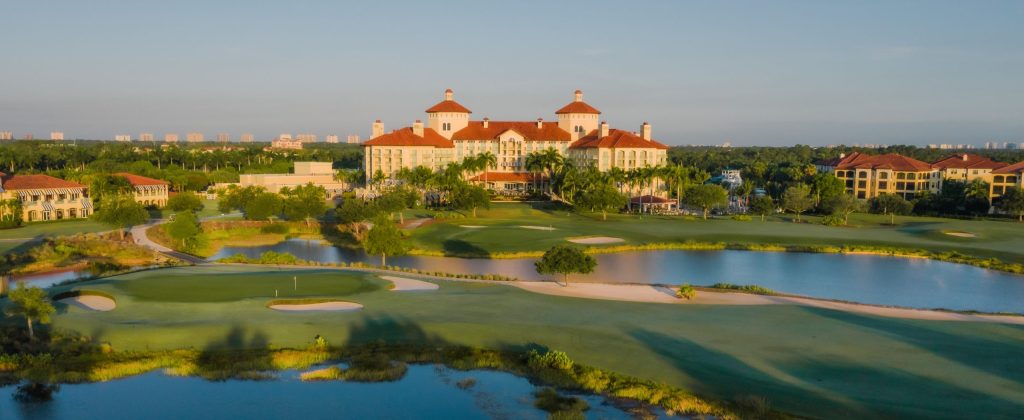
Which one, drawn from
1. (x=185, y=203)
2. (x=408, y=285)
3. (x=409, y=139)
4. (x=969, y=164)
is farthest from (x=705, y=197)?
(x=185, y=203)

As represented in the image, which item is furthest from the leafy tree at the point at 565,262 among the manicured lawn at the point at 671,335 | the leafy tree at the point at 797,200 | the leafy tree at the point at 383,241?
the leafy tree at the point at 797,200

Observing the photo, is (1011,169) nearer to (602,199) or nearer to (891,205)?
(891,205)

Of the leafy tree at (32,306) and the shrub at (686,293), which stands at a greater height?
the leafy tree at (32,306)

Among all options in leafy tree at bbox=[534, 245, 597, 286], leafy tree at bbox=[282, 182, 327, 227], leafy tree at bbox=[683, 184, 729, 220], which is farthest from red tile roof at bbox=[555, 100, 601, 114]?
leafy tree at bbox=[534, 245, 597, 286]

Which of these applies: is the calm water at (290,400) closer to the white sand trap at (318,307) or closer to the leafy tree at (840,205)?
the white sand trap at (318,307)

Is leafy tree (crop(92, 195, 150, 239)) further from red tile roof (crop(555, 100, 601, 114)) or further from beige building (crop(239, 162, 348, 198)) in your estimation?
red tile roof (crop(555, 100, 601, 114))

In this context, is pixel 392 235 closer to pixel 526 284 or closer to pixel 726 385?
pixel 526 284

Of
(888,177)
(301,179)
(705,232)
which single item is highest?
(888,177)

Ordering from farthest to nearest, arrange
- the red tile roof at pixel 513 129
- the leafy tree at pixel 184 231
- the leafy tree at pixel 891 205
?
1. the red tile roof at pixel 513 129
2. the leafy tree at pixel 891 205
3. the leafy tree at pixel 184 231
